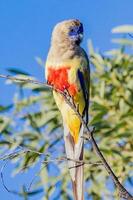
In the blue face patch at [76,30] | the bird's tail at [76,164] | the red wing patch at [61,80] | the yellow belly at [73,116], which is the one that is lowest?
the bird's tail at [76,164]

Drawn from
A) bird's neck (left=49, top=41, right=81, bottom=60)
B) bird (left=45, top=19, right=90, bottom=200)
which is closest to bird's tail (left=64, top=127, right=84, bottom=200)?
bird (left=45, top=19, right=90, bottom=200)

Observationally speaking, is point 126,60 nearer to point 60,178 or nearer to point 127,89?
point 127,89

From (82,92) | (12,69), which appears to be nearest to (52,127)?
(12,69)

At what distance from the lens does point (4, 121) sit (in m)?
2.41

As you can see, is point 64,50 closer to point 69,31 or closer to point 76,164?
point 69,31

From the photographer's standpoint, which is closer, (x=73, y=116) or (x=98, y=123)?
(x=73, y=116)

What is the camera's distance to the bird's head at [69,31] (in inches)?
58.2

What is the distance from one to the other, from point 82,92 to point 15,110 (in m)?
1.00

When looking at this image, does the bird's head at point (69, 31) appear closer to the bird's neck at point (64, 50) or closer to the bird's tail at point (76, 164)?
the bird's neck at point (64, 50)

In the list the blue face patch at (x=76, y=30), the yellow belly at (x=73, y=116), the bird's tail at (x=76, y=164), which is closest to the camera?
the bird's tail at (x=76, y=164)

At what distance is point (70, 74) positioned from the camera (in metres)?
1.44

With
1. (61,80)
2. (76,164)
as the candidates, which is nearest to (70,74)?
(61,80)

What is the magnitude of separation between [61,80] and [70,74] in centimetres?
2

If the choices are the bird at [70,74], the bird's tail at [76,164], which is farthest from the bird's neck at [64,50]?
the bird's tail at [76,164]
